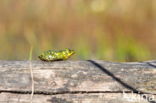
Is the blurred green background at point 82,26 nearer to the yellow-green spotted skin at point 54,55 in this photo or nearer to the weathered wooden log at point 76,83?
the yellow-green spotted skin at point 54,55

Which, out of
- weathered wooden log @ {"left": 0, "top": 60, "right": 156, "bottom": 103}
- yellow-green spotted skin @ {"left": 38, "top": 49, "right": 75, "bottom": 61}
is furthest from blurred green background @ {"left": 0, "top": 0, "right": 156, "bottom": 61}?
weathered wooden log @ {"left": 0, "top": 60, "right": 156, "bottom": 103}

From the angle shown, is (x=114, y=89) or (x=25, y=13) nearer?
(x=114, y=89)

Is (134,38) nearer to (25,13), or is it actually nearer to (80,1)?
(80,1)

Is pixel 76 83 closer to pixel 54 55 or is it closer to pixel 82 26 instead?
pixel 54 55

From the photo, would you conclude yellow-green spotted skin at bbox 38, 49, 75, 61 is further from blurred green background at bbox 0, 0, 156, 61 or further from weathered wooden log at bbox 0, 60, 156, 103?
blurred green background at bbox 0, 0, 156, 61

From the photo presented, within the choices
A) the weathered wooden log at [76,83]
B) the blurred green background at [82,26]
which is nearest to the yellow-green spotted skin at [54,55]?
the weathered wooden log at [76,83]

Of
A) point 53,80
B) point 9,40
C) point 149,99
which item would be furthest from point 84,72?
point 9,40
